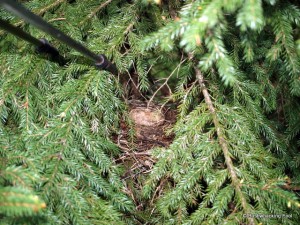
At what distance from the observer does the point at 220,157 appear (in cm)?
174

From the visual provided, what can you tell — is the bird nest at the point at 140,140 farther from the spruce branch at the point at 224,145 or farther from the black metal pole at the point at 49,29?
the black metal pole at the point at 49,29

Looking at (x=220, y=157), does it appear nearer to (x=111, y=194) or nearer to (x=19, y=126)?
(x=111, y=194)

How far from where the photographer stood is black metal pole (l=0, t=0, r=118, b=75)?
38.1 inches

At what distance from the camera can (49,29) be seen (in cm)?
117

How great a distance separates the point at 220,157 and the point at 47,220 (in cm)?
97

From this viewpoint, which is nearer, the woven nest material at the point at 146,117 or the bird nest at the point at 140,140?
the bird nest at the point at 140,140

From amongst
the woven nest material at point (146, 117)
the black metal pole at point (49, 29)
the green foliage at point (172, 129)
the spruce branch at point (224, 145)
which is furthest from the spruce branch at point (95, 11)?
the woven nest material at point (146, 117)

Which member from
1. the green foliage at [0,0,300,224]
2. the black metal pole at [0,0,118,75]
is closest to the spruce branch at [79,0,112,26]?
the green foliage at [0,0,300,224]

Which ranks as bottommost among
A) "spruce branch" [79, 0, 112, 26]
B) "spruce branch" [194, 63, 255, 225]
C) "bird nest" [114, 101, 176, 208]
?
"bird nest" [114, 101, 176, 208]

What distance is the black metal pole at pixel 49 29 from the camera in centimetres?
97

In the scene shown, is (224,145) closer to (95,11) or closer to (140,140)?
(140,140)

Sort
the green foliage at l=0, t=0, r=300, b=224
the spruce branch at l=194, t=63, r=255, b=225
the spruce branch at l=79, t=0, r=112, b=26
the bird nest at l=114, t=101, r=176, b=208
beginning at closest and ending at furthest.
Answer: the green foliage at l=0, t=0, r=300, b=224, the spruce branch at l=194, t=63, r=255, b=225, the spruce branch at l=79, t=0, r=112, b=26, the bird nest at l=114, t=101, r=176, b=208

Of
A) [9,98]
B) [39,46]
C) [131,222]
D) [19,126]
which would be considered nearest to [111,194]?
[131,222]

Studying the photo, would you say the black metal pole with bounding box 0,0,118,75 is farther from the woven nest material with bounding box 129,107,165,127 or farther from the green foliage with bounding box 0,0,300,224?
the woven nest material with bounding box 129,107,165,127
